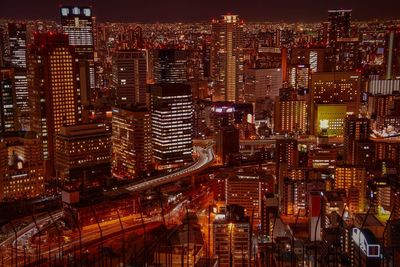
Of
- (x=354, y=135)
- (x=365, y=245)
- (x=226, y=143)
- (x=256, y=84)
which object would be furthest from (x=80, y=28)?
(x=365, y=245)

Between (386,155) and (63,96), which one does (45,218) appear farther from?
(386,155)

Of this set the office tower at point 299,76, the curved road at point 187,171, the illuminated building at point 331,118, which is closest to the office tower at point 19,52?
the curved road at point 187,171

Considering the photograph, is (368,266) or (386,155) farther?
(386,155)

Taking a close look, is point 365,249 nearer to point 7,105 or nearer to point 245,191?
point 245,191

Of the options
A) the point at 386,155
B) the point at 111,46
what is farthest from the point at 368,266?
the point at 111,46

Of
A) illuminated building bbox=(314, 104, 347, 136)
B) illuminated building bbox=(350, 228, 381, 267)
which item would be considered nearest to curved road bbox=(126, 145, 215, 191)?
illuminated building bbox=(314, 104, 347, 136)

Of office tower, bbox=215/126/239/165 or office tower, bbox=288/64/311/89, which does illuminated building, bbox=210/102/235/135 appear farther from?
office tower, bbox=288/64/311/89
